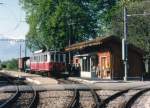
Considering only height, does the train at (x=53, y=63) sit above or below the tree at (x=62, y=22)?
below

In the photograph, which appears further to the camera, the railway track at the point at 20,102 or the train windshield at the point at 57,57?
the train windshield at the point at 57,57

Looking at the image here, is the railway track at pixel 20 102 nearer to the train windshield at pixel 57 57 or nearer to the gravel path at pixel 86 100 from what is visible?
the gravel path at pixel 86 100

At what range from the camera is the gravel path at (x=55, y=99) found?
22.7 metres

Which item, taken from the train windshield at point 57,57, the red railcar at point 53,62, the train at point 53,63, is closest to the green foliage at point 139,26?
the train at point 53,63

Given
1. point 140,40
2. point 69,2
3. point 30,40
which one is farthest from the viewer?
point 30,40

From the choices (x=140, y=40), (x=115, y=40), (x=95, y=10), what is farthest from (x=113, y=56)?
(x=95, y=10)

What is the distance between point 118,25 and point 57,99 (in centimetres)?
4243

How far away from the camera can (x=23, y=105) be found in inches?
899

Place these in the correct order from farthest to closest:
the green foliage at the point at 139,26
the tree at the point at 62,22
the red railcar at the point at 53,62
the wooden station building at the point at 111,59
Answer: the tree at the point at 62,22 < the green foliage at the point at 139,26 < the red railcar at the point at 53,62 < the wooden station building at the point at 111,59

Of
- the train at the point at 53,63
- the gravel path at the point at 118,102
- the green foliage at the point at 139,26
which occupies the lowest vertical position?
the gravel path at the point at 118,102

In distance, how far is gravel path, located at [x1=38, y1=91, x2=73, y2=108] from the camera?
74.6 ft

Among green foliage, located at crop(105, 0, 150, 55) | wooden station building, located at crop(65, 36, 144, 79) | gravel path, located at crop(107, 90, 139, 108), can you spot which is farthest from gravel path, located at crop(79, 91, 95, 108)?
green foliage, located at crop(105, 0, 150, 55)

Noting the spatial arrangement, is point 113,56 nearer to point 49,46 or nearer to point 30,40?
point 49,46

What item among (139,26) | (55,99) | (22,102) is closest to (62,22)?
(139,26)
